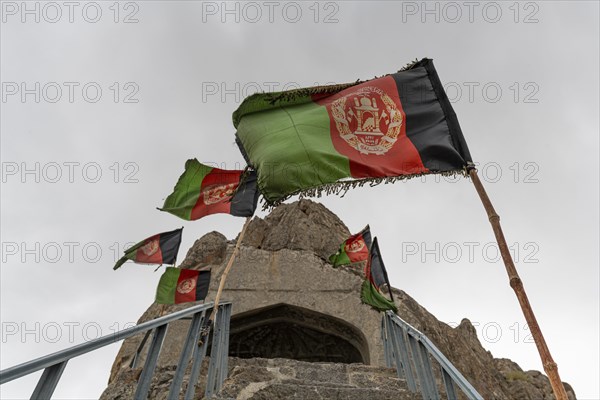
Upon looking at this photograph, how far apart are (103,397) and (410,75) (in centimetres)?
531

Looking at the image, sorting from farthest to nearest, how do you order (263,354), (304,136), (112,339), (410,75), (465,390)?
(263,354) → (410,75) → (304,136) → (465,390) → (112,339)

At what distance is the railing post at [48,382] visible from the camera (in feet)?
6.43

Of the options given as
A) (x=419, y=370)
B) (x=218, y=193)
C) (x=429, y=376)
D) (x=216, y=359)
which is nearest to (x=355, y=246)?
(x=218, y=193)

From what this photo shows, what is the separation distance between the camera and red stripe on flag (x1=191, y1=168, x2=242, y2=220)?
5859 mm

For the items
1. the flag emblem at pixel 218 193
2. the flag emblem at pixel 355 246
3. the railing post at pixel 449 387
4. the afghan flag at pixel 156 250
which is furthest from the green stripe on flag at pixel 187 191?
the railing post at pixel 449 387

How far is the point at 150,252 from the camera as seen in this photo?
19.3 ft

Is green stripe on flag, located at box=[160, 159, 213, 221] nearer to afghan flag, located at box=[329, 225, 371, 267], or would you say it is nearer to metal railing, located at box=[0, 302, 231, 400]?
metal railing, located at box=[0, 302, 231, 400]

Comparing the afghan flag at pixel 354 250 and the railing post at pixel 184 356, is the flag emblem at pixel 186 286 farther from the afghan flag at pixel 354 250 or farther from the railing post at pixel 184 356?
the afghan flag at pixel 354 250

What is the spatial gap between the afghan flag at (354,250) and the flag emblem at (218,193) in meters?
2.74

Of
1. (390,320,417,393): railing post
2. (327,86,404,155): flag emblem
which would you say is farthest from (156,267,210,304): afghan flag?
(327,86,404,155): flag emblem

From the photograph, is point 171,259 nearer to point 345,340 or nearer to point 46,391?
point 46,391

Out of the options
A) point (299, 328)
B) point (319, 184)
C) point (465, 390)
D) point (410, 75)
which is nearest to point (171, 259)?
point (319, 184)

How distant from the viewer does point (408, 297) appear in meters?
10.0

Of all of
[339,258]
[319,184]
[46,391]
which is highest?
→ [339,258]
